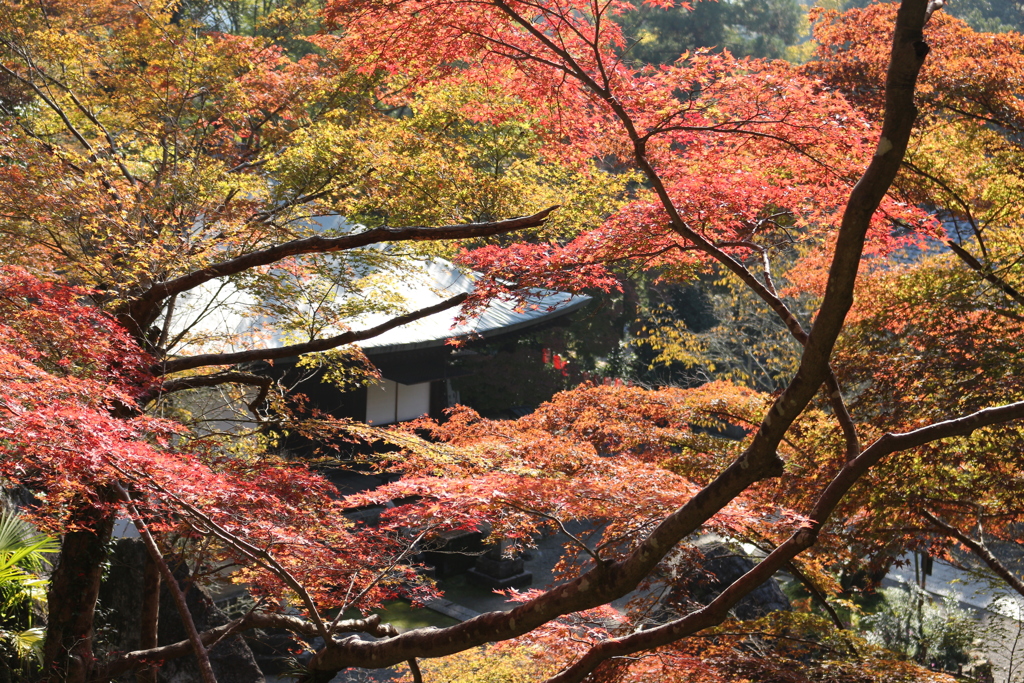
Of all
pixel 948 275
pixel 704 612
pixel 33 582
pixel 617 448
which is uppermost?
pixel 948 275

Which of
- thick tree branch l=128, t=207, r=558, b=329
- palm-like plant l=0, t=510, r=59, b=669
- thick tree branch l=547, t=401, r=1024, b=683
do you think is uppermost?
thick tree branch l=128, t=207, r=558, b=329

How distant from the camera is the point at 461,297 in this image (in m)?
6.99

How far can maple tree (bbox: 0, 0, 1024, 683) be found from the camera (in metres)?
3.21

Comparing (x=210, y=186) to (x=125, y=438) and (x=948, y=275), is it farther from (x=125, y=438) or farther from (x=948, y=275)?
(x=948, y=275)

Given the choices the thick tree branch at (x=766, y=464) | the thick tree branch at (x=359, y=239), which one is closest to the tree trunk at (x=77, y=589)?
the thick tree branch at (x=359, y=239)

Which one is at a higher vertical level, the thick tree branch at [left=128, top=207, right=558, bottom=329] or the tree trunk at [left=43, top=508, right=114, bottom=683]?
the thick tree branch at [left=128, top=207, right=558, bottom=329]

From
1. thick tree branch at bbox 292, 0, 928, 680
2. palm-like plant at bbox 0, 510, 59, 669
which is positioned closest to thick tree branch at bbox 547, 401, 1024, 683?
thick tree branch at bbox 292, 0, 928, 680

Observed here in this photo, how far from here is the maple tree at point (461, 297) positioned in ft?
10.5

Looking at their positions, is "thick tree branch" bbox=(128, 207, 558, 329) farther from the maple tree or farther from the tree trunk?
the tree trunk

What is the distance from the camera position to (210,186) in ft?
21.3

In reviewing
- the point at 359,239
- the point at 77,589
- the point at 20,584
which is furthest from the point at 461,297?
the point at 20,584

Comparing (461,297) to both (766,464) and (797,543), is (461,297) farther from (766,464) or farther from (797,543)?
(766,464)

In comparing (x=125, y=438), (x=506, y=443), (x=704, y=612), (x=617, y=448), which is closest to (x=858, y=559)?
(x=617, y=448)

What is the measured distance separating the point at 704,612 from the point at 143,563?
5.60 meters
